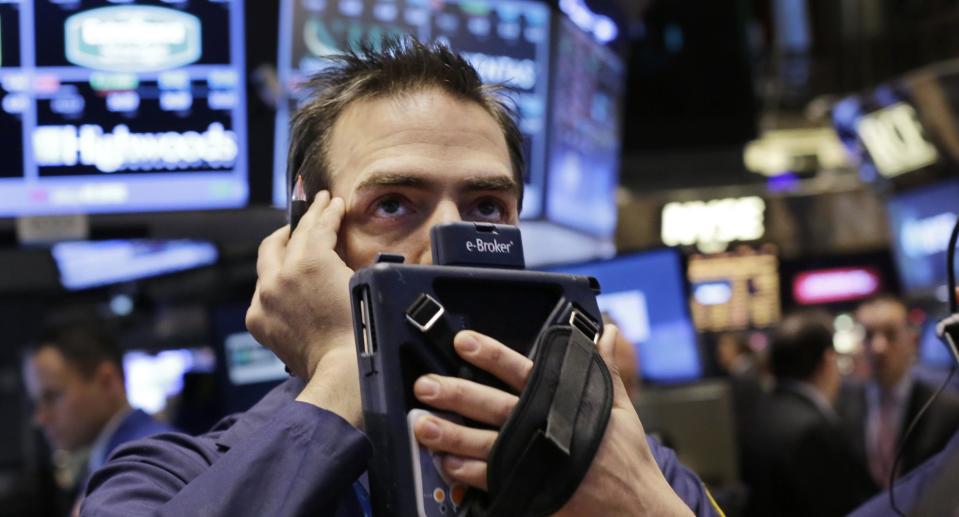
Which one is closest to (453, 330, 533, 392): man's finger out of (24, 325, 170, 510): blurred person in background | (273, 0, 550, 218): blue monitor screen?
(273, 0, 550, 218): blue monitor screen

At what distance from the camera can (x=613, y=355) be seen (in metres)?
1.28

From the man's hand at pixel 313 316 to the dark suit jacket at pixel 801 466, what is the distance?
372 cm

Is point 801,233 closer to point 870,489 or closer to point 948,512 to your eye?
point 870,489

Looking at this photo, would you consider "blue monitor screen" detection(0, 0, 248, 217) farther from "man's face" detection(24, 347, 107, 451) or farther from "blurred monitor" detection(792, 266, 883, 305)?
"blurred monitor" detection(792, 266, 883, 305)

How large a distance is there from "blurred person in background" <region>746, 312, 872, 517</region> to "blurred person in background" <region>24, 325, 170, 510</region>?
104 inches

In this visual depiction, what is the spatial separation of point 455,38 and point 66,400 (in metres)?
2.22

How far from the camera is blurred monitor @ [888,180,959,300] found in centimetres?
873

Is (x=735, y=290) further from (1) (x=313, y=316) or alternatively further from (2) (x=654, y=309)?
(1) (x=313, y=316)

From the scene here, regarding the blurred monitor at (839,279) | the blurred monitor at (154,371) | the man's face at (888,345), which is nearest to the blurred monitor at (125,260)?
the man's face at (888,345)

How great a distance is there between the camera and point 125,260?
424 cm

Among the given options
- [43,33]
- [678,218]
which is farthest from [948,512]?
[678,218]

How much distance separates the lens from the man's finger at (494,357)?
45.3 inches

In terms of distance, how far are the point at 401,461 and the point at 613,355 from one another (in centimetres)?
27

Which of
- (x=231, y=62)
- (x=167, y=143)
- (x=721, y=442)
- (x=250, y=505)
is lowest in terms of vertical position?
(x=721, y=442)
